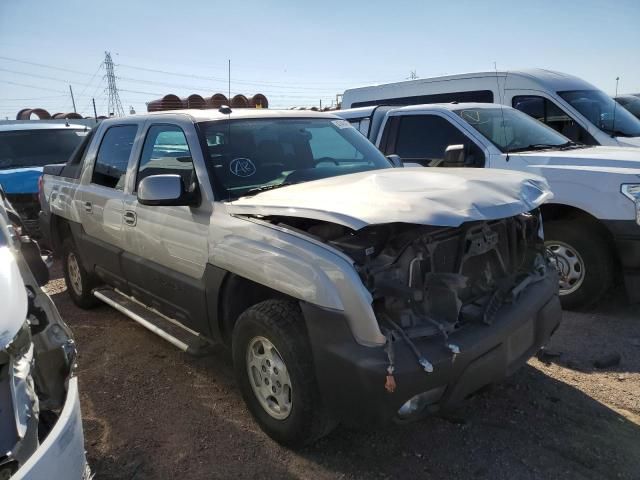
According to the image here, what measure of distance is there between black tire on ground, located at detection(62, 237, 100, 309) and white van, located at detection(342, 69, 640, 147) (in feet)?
18.8

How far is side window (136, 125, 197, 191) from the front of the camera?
3.51m

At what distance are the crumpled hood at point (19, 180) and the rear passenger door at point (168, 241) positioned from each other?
4.43 metres

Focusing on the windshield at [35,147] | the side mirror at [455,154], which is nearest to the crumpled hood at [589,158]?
the side mirror at [455,154]

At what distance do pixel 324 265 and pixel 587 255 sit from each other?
3201 mm

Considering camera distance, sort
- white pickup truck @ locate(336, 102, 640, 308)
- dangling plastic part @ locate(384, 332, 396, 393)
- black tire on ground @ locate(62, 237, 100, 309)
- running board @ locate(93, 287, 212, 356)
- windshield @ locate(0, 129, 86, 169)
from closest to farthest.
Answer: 1. dangling plastic part @ locate(384, 332, 396, 393)
2. running board @ locate(93, 287, 212, 356)
3. white pickup truck @ locate(336, 102, 640, 308)
4. black tire on ground @ locate(62, 237, 100, 309)
5. windshield @ locate(0, 129, 86, 169)

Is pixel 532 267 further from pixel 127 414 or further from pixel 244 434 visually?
pixel 127 414

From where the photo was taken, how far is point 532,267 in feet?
10.9

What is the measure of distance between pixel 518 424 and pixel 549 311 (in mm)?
712

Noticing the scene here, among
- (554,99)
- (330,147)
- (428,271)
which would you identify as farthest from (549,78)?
(428,271)

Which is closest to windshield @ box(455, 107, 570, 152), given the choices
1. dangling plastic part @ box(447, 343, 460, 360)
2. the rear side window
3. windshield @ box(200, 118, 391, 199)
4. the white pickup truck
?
the white pickup truck

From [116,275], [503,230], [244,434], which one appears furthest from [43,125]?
[503,230]

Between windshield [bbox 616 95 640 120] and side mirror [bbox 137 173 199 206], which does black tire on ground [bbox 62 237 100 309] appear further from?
windshield [bbox 616 95 640 120]

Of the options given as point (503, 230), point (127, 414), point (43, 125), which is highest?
point (43, 125)

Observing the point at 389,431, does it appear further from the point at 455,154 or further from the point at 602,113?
the point at 602,113
